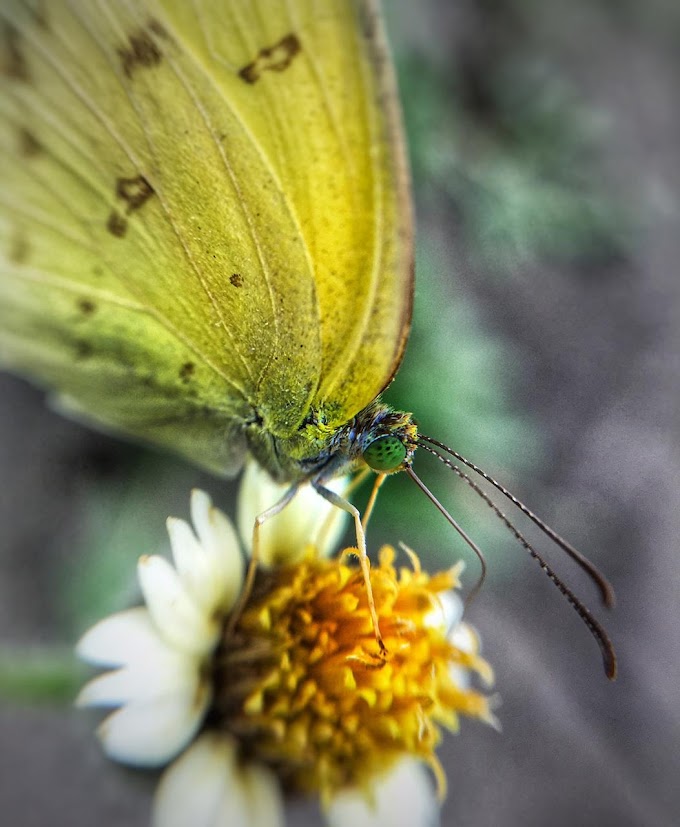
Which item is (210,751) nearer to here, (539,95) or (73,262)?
(73,262)

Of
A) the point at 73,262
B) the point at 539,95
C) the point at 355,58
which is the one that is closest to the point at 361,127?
the point at 355,58

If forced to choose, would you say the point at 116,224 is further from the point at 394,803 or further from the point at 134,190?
the point at 394,803

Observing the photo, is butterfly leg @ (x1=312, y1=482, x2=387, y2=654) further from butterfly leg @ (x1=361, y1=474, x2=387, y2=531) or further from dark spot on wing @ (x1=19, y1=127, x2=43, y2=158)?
dark spot on wing @ (x1=19, y1=127, x2=43, y2=158)

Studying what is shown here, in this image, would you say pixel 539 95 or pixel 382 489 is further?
pixel 539 95

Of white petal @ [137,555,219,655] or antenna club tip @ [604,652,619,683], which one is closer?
white petal @ [137,555,219,655]

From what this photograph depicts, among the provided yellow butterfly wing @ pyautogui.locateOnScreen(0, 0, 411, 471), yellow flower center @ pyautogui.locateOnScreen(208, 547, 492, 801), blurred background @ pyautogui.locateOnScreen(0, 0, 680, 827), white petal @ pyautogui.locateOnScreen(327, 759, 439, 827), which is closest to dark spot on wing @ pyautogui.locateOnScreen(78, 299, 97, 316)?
yellow butterfly wing @ pyautogui.locateOnScreen(0, 0, 411, 471)

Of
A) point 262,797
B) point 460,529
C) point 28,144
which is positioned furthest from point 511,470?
point 28,144
